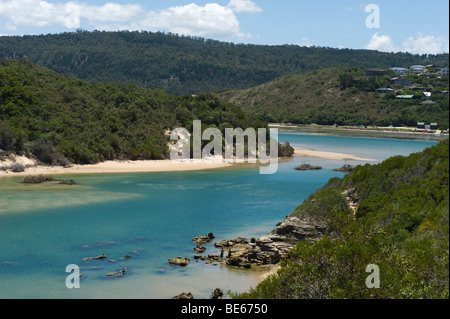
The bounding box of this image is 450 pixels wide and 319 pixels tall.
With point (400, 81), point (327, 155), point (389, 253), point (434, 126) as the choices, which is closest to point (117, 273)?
point (389, 253)

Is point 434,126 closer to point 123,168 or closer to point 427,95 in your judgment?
point 427,95

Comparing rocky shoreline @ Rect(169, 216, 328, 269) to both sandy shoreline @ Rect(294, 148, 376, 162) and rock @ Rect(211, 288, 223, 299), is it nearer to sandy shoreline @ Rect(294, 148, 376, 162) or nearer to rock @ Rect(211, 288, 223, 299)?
rock @ Rect(211, 288, 223, 299)

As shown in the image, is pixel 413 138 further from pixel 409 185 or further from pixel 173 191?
pixel 409 185

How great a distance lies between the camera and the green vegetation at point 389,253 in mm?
15062

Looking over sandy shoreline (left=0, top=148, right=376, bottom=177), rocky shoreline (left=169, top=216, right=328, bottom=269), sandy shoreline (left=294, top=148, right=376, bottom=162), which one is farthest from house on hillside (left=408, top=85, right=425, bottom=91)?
rocky shoreline (left=169, top=216, right=328, bottom=269)

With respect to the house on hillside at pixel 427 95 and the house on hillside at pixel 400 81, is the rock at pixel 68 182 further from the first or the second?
the house on hillside at pixel 400 81

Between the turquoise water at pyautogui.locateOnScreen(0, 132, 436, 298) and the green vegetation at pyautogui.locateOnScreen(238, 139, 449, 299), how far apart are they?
6808 millimetres

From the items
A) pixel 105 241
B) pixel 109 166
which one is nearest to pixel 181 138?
pixel 109 166

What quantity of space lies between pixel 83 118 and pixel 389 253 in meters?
60.6

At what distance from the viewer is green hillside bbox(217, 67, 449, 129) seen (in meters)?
138

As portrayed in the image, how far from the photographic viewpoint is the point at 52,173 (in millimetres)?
58656

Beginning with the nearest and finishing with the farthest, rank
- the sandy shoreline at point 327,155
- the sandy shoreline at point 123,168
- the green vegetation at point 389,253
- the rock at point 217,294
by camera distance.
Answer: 1. the green vegetation at point 389,253
2. the rock at point 217,294
3. the sandy shoreline at point 123,168
4. the sandy shoreline at point 327,155

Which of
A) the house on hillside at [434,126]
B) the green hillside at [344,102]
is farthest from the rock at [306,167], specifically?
the house on hillside at [434,126]

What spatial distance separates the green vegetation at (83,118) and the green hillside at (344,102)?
62.7 meters
